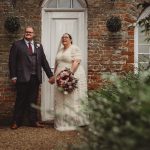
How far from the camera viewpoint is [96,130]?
273 centimetres

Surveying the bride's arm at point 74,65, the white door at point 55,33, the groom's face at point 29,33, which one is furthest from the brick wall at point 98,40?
the bride's arm at point 74,65

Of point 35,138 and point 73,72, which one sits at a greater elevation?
point 73,72

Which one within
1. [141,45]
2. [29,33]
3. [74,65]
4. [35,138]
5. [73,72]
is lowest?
[35,138]

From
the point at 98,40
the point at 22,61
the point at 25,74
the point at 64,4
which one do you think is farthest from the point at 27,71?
the point at 64,4

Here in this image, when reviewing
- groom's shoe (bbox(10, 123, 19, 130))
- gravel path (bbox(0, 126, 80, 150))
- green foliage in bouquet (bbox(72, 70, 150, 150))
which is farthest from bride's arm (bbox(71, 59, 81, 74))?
green foliage in bouquet (bbox(72, 70, 150, 150))

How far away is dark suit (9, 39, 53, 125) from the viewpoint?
853 centimetres

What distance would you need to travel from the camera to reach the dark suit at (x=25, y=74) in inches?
336

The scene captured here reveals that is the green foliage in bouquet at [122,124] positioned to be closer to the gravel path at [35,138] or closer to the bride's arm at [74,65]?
the gravel path at [35,138]

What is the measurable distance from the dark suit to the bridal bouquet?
571 mm

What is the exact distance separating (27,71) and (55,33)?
1.29 metres

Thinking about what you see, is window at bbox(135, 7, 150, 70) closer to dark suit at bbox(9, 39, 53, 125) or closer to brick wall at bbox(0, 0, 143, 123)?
brick wall at bbox(0, 0, 143, 123)

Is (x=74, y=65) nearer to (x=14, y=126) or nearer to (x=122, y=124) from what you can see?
(x=14, y=126)

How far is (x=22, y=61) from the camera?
28.0ft

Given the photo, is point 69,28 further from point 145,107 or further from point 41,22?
point 145,107
